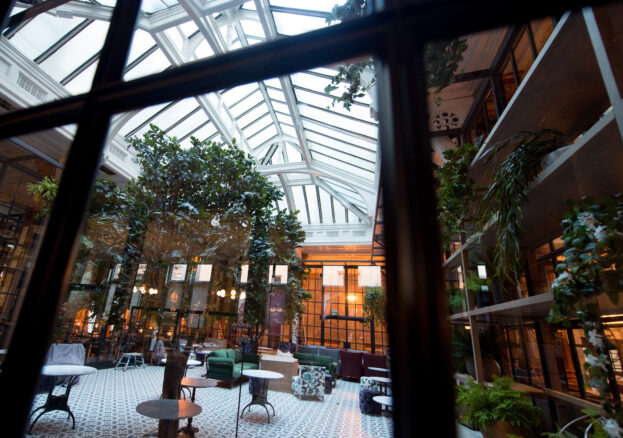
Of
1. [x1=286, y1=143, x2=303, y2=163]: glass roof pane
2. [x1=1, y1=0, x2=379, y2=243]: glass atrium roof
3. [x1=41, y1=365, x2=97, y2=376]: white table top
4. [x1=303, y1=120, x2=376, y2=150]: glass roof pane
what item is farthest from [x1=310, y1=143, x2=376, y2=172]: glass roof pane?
[x1=41, y1=365, x2=97, y2=376]: white table top

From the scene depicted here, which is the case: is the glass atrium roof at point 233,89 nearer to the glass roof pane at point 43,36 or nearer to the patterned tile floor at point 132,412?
the glass roof pane at point 43,36

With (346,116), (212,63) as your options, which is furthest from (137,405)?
(346,116)

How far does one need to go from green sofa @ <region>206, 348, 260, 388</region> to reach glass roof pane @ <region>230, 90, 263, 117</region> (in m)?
6.20

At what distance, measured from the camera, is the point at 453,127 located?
277 cm

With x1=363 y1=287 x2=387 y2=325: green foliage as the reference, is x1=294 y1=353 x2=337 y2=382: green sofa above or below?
below

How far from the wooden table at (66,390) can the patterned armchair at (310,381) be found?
9.59 feet

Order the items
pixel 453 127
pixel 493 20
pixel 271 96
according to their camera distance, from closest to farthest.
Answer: pixel 493 20 → pixel 453 127 → pixel 271 96

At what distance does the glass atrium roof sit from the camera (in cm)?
348

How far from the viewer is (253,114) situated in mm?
7969

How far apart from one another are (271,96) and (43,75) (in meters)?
4.30

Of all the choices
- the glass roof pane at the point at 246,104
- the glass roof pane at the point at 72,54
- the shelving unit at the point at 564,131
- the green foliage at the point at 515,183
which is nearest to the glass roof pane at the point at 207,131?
the glass roof pane at the point at 246,104

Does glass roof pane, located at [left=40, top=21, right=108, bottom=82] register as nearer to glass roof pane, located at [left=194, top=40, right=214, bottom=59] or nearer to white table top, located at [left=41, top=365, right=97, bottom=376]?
glass roof pane, located at [left=194, top=40, right=214, bottom=59]

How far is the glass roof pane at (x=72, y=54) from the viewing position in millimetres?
3686

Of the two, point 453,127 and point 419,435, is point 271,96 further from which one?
point 419,435
